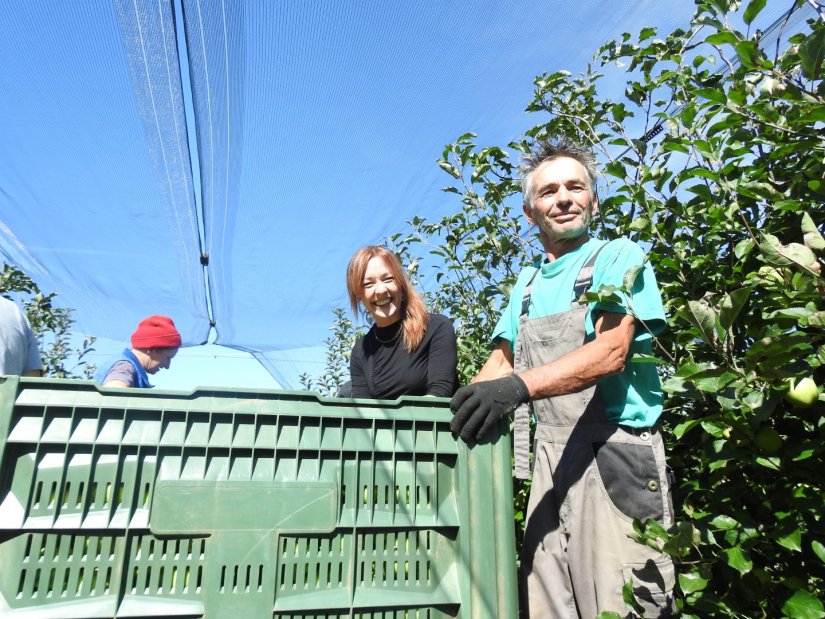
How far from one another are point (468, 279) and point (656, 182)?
4.37 feet

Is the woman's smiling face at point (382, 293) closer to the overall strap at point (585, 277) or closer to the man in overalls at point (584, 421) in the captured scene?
the man in overalls at point (584, 421)

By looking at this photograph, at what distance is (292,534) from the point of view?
1078mm

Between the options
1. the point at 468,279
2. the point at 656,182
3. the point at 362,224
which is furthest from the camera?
the point at 362,224

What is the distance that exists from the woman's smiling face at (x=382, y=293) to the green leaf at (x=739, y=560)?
1.37 metres

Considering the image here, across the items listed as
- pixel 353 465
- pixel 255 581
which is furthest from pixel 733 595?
pixel 255 581

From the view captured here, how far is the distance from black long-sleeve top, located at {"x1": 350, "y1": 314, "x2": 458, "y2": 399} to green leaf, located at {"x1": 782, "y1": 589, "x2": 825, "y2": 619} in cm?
112

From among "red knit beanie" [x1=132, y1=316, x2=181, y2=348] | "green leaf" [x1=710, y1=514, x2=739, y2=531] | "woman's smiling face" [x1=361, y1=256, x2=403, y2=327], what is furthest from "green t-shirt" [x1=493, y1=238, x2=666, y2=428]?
"red knit beanie" [x1=132, y1=316, x2=181, y2=348]

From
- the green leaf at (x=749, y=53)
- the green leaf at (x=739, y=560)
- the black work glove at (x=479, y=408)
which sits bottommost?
the green leaf at (x=739, y=560)

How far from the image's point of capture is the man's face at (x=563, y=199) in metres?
1.72

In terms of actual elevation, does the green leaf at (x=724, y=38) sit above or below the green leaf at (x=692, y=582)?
above

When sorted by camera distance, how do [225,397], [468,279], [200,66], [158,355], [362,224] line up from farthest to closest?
[362,224]
[200,66]
[158,355]
[468,279]
[225,397]

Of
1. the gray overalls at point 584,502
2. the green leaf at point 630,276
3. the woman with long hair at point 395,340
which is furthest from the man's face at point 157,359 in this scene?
the green leaf at point 630,276

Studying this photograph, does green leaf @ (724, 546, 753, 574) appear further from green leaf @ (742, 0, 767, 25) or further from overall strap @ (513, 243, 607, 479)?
green leaf @ (742, 0, 767, 25)

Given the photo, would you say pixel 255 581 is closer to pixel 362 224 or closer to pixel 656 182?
pixel 656 182
